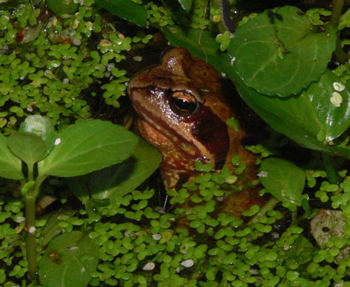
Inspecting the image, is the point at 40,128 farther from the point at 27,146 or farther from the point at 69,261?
the point at 69,261

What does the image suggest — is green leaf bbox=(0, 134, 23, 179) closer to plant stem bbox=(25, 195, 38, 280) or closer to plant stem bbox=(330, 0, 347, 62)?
plant stem bbox=(25, 195, 38, 280)

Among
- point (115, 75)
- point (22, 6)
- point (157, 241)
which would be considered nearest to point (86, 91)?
point (115, 75)

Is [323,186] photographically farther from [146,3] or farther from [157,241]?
[146,3]

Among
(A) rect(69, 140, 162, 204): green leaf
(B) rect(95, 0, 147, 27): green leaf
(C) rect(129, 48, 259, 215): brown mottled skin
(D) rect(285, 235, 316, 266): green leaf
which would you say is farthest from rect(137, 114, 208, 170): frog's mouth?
(D) rect(285, 235, 316, 266): green leaf

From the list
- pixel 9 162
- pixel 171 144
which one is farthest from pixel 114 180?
pixel 9 162

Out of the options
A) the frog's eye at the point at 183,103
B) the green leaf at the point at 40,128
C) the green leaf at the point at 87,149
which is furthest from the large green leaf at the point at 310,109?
the green leaf at the point at 40,128
